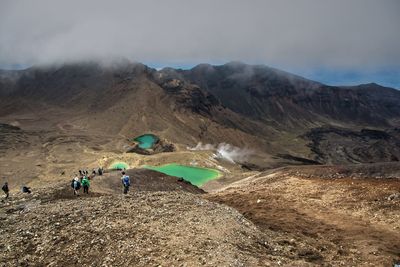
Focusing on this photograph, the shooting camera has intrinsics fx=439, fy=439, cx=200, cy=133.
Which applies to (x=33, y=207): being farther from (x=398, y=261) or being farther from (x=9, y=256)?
(x=398, y=261)

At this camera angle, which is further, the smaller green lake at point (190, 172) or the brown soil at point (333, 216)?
the smaller green lake at point (190, 172)

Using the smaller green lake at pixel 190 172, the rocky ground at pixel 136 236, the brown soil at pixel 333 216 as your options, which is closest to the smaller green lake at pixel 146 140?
the smaller green lake at pixel 190 172

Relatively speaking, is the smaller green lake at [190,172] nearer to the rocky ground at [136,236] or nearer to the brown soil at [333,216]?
the brown soil at [333,216]

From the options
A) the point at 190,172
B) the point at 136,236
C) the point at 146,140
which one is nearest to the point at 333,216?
the point at 136,236

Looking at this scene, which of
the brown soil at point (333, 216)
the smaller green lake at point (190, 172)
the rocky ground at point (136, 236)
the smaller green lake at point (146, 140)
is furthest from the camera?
the smaller green lake at point (146, 140)

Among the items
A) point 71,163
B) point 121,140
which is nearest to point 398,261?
point 71,163

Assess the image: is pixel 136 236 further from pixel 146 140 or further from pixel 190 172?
pixel 146 140

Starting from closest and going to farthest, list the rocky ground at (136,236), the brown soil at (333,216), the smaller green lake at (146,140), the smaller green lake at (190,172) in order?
the rocky ground at (136,236), the brown soil at (333,216), the smaller green lake at (190,172), the smaller green lake at (146,140)
